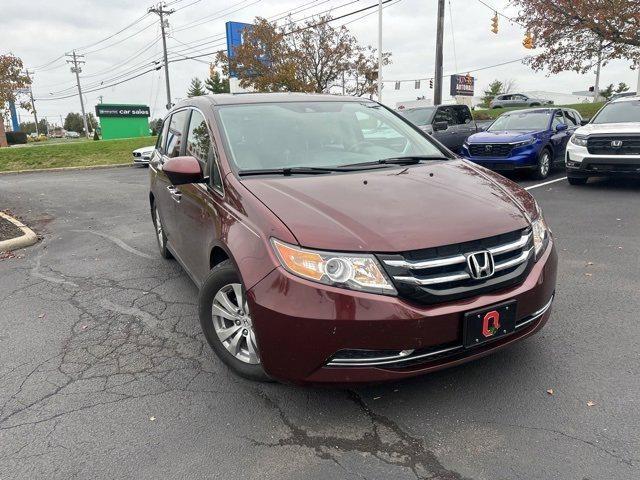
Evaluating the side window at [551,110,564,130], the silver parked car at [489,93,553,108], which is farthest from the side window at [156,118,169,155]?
the silver parked car at [489,93,553,108]

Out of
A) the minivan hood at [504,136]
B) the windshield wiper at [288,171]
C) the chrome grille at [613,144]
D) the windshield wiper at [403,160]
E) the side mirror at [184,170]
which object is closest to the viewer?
the windshield wiper at [288,171]

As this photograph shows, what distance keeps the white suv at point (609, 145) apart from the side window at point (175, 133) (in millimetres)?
7633

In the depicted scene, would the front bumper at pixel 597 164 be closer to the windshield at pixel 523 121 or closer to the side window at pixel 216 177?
the windshield at pixel 523 121

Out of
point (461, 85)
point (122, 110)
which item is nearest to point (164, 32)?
point (122, 110)

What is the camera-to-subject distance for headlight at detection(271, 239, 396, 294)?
96.4 inches

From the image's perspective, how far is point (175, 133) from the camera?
481cm

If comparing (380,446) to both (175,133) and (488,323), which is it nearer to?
(488,323)

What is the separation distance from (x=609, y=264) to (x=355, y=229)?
376 centimetres

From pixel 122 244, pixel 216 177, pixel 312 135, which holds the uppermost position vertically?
pixel 312 135

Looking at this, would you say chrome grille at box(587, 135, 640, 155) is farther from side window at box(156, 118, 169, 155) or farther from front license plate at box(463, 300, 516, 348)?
front license plate at box(463, 300, 516, 348)

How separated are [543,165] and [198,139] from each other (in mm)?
8995

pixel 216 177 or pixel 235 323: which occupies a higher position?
pixel 216 177

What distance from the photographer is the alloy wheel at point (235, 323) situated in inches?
117

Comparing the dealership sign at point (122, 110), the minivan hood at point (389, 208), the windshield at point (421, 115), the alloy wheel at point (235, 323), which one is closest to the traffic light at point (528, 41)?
the windshield at point (421, 115)
